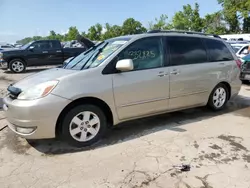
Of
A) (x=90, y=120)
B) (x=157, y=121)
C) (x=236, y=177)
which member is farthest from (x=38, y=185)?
(x=157, y=121)

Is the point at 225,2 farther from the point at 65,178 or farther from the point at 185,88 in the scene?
the point at 65,178

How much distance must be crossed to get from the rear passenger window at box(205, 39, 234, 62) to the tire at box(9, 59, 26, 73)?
1018 cm

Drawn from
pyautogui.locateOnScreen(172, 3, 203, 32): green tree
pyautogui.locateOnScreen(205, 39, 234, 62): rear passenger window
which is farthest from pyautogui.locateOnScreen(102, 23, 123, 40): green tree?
pyautogui.locateOnScreen(205, 39, 234, 62): rear passenger window

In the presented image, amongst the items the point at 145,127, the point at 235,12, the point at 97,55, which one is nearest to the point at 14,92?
the point at 97,55

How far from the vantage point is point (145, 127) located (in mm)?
4523

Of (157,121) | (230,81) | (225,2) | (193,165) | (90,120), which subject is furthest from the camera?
(225,2)

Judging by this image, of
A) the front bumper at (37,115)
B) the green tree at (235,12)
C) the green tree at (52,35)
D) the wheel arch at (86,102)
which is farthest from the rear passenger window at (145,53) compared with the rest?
the green tree at (52,35)

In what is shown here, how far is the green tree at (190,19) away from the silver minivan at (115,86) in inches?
1562

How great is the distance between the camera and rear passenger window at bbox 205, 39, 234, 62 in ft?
16.6

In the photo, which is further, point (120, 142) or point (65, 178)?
point (120, 142)

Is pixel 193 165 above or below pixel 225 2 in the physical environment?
below

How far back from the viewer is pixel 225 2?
40.2 m

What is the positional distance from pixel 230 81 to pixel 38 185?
14.4 feet

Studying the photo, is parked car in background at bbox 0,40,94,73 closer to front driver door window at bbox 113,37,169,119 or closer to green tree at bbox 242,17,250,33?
front driver door window at bbox 113,37,169,119
